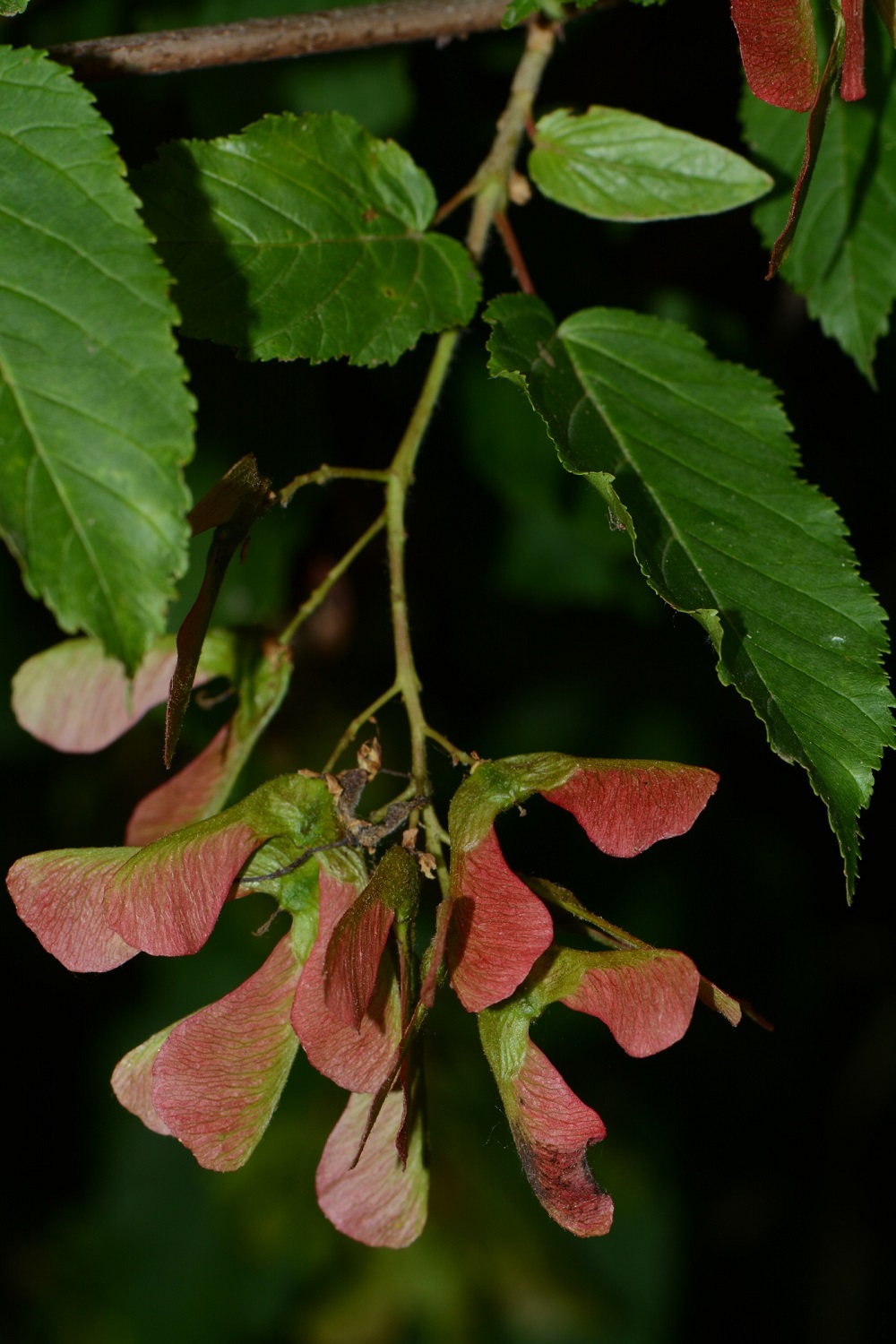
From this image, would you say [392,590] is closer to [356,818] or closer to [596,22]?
[356,818]

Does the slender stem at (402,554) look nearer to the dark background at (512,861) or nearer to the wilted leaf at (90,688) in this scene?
the wilted leaf at (90,688)

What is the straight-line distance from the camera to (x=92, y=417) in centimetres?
68

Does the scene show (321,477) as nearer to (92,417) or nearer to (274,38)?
(92,417)

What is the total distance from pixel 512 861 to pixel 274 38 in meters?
1.37

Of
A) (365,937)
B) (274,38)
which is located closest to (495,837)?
(365,937)

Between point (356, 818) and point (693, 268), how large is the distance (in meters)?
1.08

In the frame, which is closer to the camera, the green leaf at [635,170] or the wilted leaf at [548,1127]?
the wilted leaf at [548,1127]

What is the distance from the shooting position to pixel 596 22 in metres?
1.39

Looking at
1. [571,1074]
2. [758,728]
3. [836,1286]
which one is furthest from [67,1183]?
[836,1286]

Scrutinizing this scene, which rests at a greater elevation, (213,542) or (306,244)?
(306,244)

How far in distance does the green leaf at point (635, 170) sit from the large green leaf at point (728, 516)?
0.10 m

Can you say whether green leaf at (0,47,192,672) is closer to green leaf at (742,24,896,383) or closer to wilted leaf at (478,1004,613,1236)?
wilted leaf at (478,1004,613,1236)

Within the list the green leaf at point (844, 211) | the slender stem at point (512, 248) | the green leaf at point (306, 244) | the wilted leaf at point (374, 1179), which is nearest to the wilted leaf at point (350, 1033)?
the wilted leaf at point (374, 1179)

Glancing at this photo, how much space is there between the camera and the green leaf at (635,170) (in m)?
1.03
